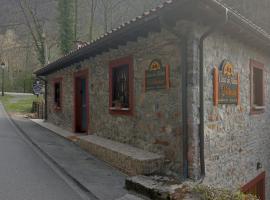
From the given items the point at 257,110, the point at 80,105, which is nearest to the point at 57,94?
the point at 80,105

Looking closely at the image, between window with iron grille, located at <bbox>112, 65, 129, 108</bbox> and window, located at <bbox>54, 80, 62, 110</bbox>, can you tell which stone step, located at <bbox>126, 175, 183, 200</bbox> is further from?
window, located at <bbox>54, 80, 62, 110</bbox>

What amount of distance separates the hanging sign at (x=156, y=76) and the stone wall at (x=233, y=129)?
828 millimetres

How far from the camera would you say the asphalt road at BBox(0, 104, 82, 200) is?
5.38 metres

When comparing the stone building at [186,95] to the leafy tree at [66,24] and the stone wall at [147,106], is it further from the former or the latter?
the leafy tree at [66,24]

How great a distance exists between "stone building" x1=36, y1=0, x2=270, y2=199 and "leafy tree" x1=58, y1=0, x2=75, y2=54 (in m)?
17.9

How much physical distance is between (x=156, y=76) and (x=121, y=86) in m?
1.95

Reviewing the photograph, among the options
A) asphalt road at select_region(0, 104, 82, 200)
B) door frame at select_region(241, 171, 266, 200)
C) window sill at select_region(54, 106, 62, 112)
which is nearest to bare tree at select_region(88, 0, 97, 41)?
window sill at select_region(54, 106, 62, 112)

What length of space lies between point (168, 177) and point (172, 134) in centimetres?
94

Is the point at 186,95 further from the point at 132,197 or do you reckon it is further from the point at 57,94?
the point at 57,94

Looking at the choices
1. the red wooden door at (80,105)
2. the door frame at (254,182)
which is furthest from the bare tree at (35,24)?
the door frame at (254,182)

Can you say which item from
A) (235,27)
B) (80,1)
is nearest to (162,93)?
(235,27)

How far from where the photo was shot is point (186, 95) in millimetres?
6000

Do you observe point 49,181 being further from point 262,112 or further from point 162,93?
point 262,112

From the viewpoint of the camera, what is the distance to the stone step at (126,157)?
6.20 metres
